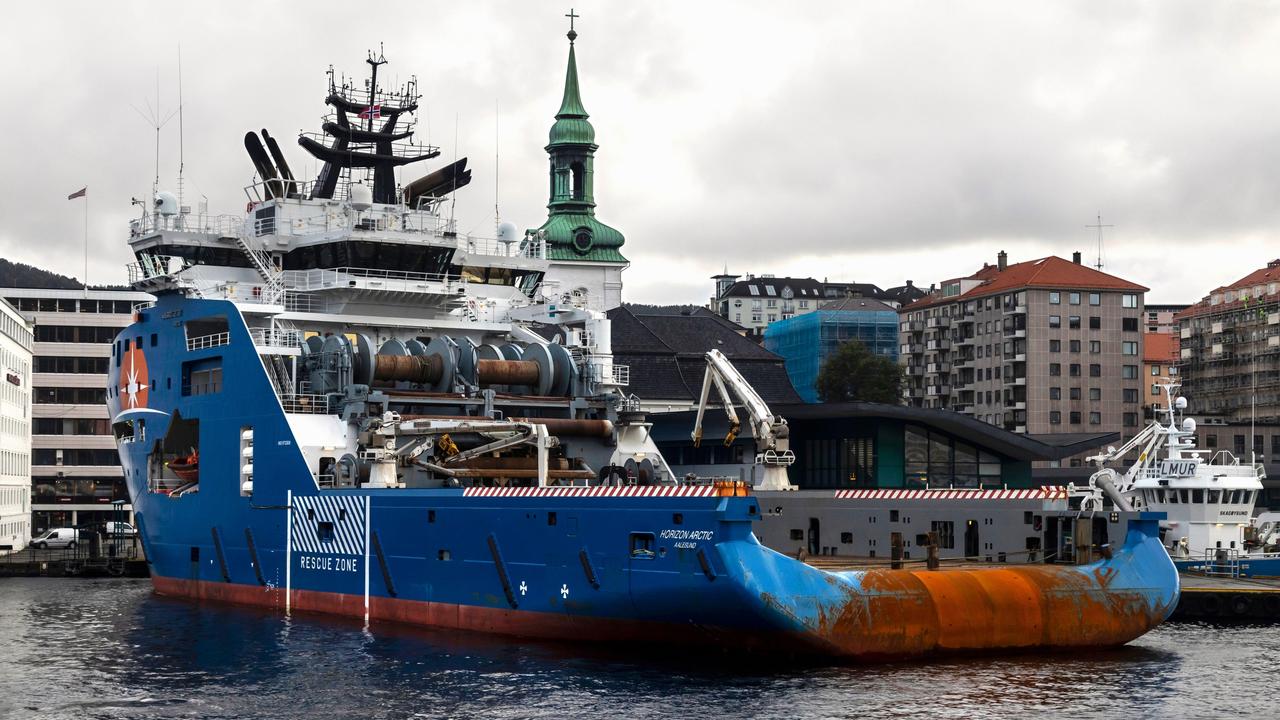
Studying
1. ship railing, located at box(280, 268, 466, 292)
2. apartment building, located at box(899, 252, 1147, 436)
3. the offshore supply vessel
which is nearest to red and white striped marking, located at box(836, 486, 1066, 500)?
the offshore supply vessel

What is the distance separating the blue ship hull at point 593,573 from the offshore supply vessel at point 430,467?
48 mm

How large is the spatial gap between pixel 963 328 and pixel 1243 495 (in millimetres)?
59197

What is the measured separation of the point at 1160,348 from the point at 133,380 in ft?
281

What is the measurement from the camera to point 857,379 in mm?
91562

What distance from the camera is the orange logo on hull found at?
1644 inches

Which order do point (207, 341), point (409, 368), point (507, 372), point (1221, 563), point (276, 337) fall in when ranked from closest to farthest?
point (409, 368)
point (276, 337)
point (507, 372)
point (207, 341)
point (1221, 563)

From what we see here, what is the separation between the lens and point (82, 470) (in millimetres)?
79625

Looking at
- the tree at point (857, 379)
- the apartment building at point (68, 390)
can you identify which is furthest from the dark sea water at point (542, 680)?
the tree at point (857, 379)

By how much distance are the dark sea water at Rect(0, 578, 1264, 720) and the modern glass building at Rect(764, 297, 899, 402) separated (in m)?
71.5

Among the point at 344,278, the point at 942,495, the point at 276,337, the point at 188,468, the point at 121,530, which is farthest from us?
the point at 121,530

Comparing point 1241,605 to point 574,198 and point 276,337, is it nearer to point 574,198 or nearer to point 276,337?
point 276,337

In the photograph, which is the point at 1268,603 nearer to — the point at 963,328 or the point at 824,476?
the point at 824,476

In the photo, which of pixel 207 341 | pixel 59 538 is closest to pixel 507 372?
pixel 207 341

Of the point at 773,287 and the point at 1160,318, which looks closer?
the point at 1160,318
